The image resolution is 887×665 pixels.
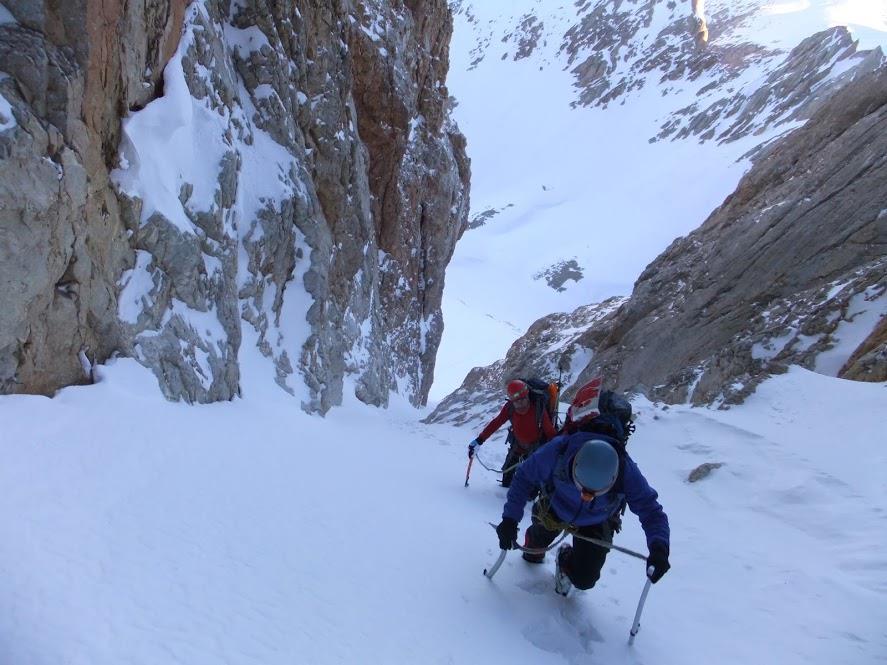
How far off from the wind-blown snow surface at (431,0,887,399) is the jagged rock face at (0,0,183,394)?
3689 cm

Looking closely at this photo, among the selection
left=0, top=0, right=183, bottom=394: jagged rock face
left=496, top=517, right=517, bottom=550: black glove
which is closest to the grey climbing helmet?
left=496, top=517, right=517, bottom=550: black glove

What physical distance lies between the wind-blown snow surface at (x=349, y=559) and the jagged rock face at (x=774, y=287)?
4171mm

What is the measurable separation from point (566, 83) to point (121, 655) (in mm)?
142309

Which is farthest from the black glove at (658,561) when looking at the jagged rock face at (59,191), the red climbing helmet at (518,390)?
the jagged rock face at (59,191)

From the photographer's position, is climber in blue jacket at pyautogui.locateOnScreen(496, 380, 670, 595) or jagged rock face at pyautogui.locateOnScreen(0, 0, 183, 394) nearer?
climber in blue jacket at pyautogui.locateOnScreen(496, 380, 670, 595)

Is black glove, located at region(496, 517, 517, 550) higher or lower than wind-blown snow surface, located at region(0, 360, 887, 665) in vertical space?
higher

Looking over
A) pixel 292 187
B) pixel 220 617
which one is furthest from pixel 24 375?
pixel 292 187

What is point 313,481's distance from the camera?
275 inches

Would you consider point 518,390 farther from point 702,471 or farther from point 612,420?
point 702,471

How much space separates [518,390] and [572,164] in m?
104

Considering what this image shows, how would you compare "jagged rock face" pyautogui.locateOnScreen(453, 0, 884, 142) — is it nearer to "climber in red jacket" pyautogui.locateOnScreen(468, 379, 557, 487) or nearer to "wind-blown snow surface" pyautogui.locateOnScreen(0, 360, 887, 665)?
"wind-blown snow surface" pyautogui.locateOnScreen(0, 360, 887, 665)

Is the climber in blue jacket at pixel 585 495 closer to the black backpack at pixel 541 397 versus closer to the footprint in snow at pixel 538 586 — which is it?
the footprint in snow at pixel 538 586

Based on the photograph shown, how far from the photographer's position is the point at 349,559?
4.80 meters

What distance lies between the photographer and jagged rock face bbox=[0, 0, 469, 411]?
28.1 feet
